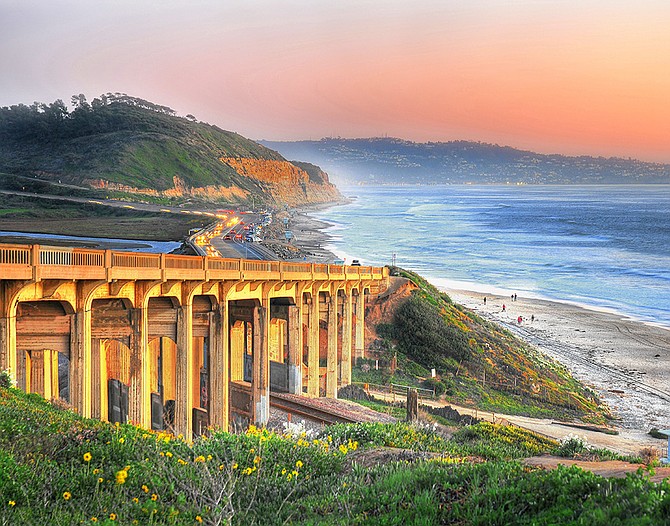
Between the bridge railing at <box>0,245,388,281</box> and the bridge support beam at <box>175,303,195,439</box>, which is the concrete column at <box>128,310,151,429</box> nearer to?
the bridge railing at <box>0,245,388,281</box>

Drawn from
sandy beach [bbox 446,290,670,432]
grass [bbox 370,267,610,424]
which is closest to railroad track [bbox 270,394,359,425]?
grass [bbox 370,267,610,424]

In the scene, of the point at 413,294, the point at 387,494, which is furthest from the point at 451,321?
the point at 387,494

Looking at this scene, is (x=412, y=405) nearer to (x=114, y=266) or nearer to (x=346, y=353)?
(x=114, y=266)

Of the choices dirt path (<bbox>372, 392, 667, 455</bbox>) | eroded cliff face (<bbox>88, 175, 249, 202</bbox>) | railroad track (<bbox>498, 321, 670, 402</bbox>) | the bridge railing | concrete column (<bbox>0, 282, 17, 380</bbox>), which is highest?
eroded cliff face (<bbox>88, 175, 249, 202</bbox>)

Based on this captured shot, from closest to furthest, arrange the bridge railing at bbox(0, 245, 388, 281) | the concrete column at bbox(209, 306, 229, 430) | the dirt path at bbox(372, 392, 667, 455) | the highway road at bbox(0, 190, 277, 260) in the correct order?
the bridge railing at bbox(0, 245, 388, 281) < the concrete column at bbox(209, 306, 229, 430) < the dirt path at bbox(372, 392, 667, 455) < the highway road at bbox(0, 190, 277, 260)

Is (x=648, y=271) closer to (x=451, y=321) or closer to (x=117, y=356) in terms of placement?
(x=451, y=321)

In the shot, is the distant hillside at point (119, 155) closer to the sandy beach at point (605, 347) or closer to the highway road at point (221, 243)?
the highway road at point (221, 243)
